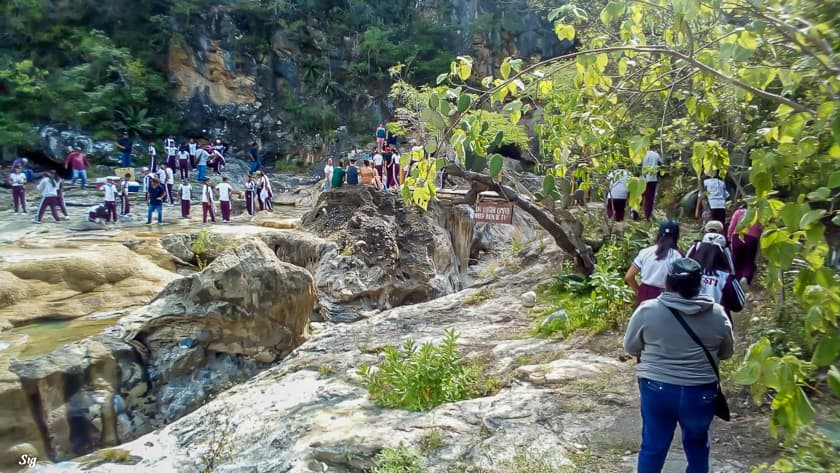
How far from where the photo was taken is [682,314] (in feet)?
9.80

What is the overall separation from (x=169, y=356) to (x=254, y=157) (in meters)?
19.6

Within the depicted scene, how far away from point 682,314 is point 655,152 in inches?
211

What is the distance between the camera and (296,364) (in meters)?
6.89

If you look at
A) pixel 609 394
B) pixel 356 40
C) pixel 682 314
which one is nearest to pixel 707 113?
pixel 682 314

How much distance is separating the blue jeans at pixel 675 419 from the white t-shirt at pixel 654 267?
5.05 feet

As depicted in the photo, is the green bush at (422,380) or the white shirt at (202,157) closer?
the green bush at (422,380)

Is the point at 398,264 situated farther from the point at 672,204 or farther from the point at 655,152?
the point at 655,152

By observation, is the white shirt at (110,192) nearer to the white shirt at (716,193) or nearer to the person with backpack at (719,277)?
the white shirt at (716,193)

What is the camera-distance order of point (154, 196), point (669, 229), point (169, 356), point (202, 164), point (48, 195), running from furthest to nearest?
point (202, 164) → point (154, 196) → point (48, 195) → point (169, 356) → point (669, 229)

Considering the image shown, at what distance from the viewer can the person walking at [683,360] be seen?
9.73 ft

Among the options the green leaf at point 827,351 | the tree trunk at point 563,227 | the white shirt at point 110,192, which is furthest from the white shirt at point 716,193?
the white shirt at point 110,192

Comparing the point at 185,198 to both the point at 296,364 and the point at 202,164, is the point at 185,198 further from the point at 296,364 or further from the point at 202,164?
the point at 296,364

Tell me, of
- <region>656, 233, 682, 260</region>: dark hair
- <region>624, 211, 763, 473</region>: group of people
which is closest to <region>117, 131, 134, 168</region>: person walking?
<region>656, 233, 682, 260</region>: dark hair

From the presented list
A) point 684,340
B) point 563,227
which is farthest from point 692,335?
point 563,227
